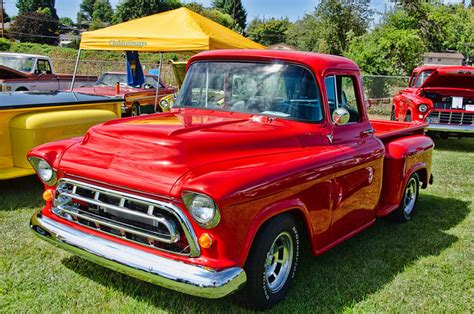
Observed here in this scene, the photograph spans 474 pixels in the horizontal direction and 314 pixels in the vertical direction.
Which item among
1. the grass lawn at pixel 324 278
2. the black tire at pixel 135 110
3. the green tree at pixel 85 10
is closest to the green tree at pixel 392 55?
the black tire at pixel 135 110

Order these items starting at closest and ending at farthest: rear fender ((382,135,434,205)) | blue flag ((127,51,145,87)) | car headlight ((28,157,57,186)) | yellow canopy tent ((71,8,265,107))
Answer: car headlight ((28,157,57,186)), rear fender ((382,135,434,205)), yellow canopy tent ((71,8,265,107)), blue flag ((127,51,145,87))

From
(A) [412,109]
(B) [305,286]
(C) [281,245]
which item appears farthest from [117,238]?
(A) [412,109]

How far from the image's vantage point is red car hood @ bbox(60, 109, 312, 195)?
120 inches

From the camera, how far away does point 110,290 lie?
3561 mm

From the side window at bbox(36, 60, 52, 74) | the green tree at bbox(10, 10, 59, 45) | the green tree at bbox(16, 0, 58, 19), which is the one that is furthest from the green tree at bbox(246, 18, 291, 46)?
the side window at bbox(36, 60, 52, 74)

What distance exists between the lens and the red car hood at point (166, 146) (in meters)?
3.06

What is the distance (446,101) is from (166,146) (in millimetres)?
9313

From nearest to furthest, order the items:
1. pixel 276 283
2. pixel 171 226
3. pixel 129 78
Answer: pixel 171 226
pixel 276 283
pixel 129 78

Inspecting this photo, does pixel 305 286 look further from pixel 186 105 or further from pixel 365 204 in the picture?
pixel 186 105

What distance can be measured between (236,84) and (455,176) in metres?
5.43

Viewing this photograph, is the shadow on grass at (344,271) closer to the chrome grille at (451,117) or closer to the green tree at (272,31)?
the chrome grille at (451,117)

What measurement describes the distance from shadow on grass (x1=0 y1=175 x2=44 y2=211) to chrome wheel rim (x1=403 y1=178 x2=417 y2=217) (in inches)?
170

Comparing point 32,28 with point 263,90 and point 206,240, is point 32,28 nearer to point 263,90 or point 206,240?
point 263,90

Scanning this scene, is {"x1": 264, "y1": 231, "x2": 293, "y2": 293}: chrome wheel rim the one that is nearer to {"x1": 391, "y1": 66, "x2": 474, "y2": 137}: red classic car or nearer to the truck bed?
the truck bed
